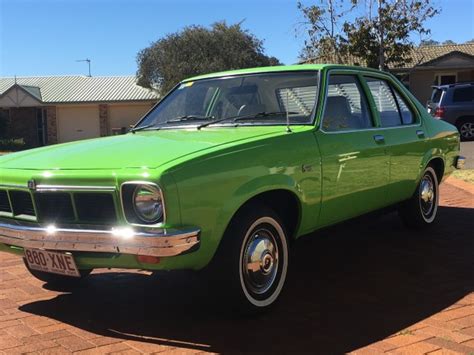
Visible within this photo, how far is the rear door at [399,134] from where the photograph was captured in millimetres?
5086

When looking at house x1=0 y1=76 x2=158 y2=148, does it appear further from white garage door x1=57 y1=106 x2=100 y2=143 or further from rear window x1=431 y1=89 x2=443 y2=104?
rear window x1=431 y1=89 x2=443 y2=104

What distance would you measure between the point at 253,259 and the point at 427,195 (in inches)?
122

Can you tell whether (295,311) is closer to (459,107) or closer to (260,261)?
(260,261)

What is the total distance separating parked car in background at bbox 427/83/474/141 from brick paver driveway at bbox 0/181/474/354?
1298cm

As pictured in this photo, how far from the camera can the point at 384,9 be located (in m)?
24.9

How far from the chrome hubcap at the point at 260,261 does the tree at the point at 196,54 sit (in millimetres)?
28268

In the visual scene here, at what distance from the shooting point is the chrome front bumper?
10.0 ft

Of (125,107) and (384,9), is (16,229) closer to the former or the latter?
(384,9)

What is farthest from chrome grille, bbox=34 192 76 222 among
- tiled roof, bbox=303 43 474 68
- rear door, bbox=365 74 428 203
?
tiled roof, bbox=303 43 474 68

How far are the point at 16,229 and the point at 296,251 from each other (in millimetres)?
2732

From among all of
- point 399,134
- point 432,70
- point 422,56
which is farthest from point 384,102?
point 422,56

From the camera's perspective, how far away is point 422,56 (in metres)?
32.2

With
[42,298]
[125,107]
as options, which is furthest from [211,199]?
[125,107]

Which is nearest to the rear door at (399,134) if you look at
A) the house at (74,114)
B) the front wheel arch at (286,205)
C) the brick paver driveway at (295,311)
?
the brick paver driveway at (295,311)
